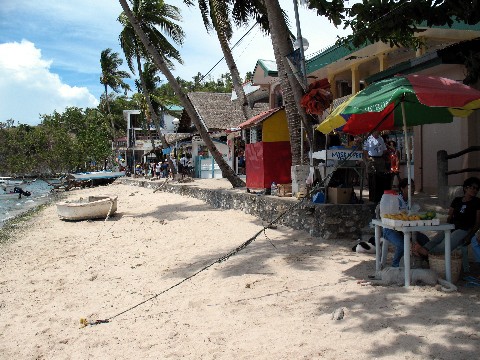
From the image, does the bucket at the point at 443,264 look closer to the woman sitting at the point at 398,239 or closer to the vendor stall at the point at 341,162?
the woman sitting at the point at 398,239

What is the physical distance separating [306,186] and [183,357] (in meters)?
5.93

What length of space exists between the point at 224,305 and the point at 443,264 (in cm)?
271

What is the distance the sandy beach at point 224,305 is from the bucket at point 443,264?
0.21 meters

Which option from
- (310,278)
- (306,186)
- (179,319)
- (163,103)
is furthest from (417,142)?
(163,103)

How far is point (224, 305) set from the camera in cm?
561

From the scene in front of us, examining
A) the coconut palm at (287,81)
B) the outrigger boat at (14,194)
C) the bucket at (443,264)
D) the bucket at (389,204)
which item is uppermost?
the coconut palm at (287,81)

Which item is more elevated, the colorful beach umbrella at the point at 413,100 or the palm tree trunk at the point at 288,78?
the palm tree trunk at the point at 288,78

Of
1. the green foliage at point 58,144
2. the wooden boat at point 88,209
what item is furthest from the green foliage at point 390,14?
the green foliage at point 58,144

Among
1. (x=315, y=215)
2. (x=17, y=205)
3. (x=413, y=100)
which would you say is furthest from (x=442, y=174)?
(x=17, y=205)

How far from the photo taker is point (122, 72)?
43.0 meters

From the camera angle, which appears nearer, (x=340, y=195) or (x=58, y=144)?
(x=340, y=195)

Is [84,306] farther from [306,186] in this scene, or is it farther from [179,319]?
[306,186]

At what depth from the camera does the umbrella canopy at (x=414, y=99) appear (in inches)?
192

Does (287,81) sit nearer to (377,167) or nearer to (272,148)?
(272,148)
